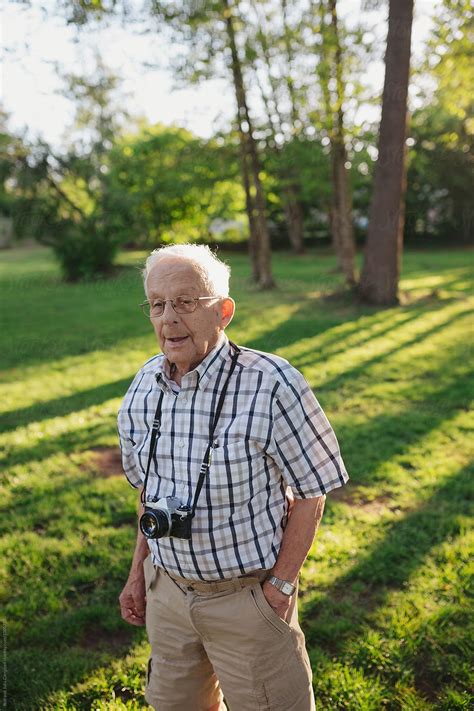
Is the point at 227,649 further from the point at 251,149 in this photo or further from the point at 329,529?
the point at 251,149

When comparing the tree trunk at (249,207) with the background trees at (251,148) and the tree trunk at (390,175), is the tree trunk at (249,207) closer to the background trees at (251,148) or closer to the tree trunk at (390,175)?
the background trees at (251,148)

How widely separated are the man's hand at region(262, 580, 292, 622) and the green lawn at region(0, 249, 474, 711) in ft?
3.58

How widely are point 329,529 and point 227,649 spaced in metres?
2.37

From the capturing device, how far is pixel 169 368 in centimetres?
199

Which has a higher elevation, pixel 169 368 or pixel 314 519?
pixel 169 368

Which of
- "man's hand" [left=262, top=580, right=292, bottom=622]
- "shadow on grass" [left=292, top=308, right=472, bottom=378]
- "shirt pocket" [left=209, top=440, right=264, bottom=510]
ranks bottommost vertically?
"shadow on grass" [left=292, top=308, right=472, bottom=378]

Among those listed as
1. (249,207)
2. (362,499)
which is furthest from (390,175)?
(362,499)

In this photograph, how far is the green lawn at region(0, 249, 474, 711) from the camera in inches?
111

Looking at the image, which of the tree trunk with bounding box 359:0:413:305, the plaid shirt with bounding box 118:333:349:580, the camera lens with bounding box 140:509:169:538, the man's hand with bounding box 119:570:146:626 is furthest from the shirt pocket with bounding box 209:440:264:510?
the tree trunk with bounding box 359:0:413:305

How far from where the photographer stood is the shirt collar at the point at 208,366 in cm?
184

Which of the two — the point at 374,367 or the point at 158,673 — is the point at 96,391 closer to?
the point at 374,367

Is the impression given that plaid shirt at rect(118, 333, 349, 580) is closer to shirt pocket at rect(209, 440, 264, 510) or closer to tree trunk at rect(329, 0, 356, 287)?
shirt pocket at rect(209, 440, 264, 510)

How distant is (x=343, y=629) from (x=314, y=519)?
155cm

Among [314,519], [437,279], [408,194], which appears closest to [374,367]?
[314,519]
